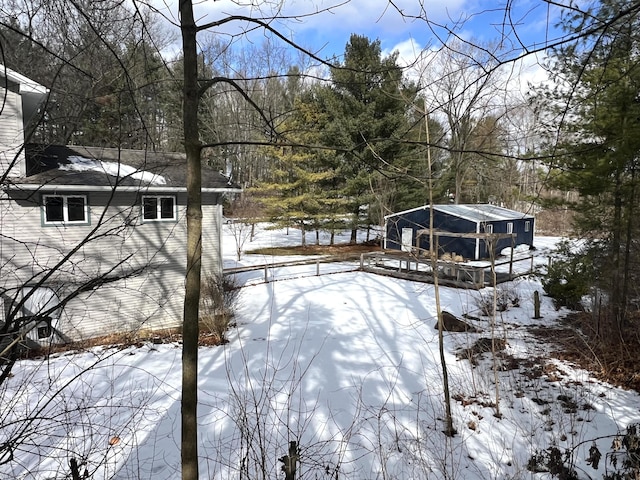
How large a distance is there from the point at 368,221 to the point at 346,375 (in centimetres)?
1896

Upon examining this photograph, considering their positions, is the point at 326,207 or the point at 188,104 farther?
the point at 326,207

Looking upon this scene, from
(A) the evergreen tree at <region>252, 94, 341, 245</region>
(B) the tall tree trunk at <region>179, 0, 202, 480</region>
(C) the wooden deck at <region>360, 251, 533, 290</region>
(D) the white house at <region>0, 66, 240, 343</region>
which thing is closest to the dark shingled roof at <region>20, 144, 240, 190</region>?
(D) the white house at <region>0, 66, 240, 343</region>

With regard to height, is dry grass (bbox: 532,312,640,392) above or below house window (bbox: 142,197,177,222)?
below

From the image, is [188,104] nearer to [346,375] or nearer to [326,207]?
A: [346,375]

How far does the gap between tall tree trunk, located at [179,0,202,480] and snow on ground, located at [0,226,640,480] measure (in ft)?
1.52

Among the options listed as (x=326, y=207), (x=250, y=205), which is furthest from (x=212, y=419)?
(x=250, y=205)

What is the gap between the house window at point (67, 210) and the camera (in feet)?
31.7

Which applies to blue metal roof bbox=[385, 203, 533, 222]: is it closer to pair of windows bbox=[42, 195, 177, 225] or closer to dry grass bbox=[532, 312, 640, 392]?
dry grass bbox=[532, 312, 640, 392]

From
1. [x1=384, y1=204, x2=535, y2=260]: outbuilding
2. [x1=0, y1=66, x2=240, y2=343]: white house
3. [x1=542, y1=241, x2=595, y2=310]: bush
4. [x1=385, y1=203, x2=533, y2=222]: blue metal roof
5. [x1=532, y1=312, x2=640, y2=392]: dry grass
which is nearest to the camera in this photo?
[x1=532, y1=312, x2=640, y2=392]: dry grass

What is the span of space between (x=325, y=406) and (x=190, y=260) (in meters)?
4.76

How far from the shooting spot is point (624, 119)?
734cm

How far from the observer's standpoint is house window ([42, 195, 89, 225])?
31.7 ft

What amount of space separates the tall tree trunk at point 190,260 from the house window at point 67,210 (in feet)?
29.9

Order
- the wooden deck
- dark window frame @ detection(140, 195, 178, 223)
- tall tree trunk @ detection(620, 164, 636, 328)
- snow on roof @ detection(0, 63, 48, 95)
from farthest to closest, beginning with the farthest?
1. the wooden deck
2. dark window frame @ detection(140, 195, 178, 223)
3. tall tree trunk @ detection(620, 164, 636, 328)
4. snow on roof @ detection(0, 63, 48, 95)
